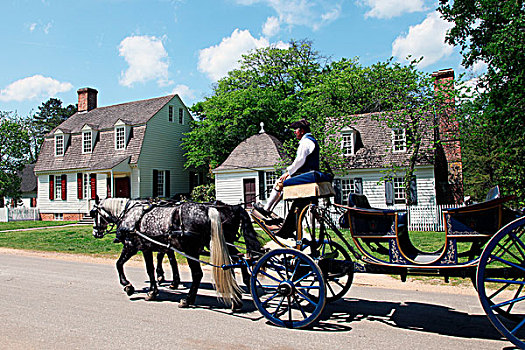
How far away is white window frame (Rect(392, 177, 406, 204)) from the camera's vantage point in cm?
2236

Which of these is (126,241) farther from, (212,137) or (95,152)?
(95,152)

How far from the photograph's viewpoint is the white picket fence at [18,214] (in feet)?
95.7

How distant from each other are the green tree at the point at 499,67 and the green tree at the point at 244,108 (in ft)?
39.0

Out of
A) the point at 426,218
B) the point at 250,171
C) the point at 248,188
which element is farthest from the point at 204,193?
the point at 426,218

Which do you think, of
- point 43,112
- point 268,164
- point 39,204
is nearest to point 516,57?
point 268,164

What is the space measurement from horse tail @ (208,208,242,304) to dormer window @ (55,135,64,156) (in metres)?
28.3

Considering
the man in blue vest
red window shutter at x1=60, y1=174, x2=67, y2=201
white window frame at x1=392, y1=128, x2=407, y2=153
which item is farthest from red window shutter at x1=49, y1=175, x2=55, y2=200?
the man in blue vest

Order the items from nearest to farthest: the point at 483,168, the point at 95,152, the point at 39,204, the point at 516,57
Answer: the point at 516,57 → the point at 95,152 → the point at 39,204 → the point at 483,168

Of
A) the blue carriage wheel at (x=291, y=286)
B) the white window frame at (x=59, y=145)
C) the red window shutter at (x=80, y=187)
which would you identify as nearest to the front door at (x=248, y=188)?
the red window shutter at (x=80, y=187)

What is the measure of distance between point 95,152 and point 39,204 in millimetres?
6831

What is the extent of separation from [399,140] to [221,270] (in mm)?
17978

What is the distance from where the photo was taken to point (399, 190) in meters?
22.5

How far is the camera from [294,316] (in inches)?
231

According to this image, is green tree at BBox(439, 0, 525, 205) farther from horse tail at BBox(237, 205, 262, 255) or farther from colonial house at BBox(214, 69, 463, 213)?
horse tail at BBox(237, 205, 262, 255)
